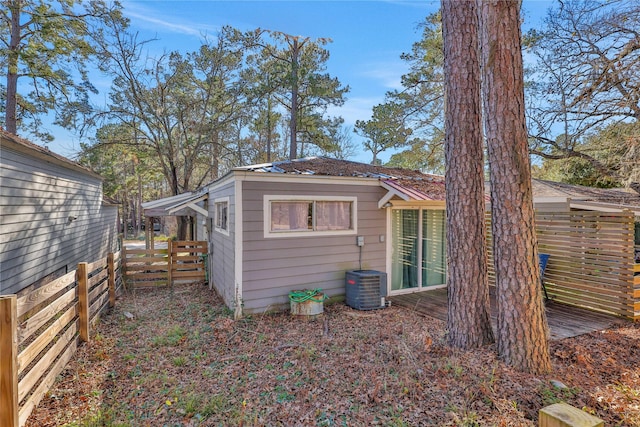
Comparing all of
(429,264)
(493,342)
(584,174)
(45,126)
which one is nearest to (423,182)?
(429,264)

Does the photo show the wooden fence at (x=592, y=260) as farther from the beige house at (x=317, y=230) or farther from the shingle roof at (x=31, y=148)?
the shingle roof at (x=31, y=148)

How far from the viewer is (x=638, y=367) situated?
379cm

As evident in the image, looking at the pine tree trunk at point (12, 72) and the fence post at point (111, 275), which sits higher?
the pine tree trunk at point (12, 72)

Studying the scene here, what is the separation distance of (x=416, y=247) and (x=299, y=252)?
305 cm

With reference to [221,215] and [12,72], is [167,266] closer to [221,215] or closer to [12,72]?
[221,215]

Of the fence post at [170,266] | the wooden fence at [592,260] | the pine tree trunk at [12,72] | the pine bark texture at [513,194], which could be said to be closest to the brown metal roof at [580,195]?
the wooden fence at [592,260]

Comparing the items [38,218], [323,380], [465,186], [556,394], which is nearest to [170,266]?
[38,218]

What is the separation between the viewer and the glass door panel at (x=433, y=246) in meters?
7.81

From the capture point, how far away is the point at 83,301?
4.54 m

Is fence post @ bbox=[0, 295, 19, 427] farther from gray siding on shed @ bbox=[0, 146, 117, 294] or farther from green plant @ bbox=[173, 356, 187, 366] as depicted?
gray siding on shed @ bbox=[0, 146, 117, 294]

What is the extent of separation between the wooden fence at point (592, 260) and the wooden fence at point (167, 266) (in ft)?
28.0

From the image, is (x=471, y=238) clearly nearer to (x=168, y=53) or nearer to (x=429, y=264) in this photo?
(x=429, y=264)

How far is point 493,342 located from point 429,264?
13.2 feet

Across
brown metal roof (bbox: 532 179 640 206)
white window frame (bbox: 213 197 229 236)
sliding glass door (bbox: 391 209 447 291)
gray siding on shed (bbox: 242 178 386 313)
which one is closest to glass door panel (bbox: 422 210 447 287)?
sliding glass door (bbox: 391 209 447 291)
